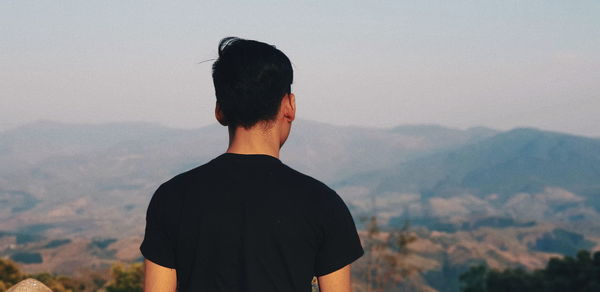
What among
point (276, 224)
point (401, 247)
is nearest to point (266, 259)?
point (276, 224)

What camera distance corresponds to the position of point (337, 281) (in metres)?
2.77

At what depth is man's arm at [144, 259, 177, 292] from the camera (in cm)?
289

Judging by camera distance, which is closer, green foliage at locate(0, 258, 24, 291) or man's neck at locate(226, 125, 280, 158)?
man's neck at locate(226, 125, 280, 158)

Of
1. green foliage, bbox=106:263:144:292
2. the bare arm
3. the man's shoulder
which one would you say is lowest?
green foliage, bbox=106:263:144:292

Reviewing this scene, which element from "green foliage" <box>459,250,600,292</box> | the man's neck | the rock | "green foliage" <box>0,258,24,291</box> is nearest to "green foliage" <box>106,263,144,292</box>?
"green foliage" <box>0,258,24,291</box>

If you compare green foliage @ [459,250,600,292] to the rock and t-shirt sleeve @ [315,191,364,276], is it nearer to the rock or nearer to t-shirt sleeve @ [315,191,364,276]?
A: the rock

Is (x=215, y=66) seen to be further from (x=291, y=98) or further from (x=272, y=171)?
(x=272, y=171)

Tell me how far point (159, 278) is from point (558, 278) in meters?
76.3

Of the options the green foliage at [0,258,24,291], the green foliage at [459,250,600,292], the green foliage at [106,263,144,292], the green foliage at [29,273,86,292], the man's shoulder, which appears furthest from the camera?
the green foliage at [459,250,600,292]

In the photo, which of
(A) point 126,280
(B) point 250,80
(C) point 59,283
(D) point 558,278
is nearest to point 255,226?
(B) point 250,80

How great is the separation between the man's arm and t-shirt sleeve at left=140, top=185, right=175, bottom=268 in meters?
0.03

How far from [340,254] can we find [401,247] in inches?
2049

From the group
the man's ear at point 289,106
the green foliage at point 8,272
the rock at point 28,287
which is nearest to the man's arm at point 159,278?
the man's ear at point 289,106

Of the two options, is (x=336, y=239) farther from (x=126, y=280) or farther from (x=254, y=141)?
(x=126, y=280)
